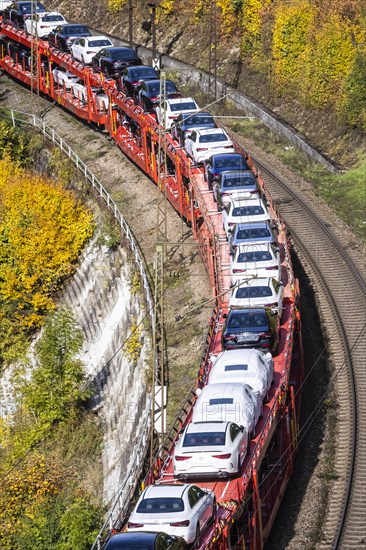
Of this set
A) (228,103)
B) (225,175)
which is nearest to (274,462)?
(225,175)

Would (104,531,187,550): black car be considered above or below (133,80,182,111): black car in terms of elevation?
below

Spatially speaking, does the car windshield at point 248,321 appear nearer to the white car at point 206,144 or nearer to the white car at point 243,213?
the white car at point 243,213

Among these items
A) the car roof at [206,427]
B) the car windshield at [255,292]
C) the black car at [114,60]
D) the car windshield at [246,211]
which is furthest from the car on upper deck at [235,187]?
the car roof at [206,427]

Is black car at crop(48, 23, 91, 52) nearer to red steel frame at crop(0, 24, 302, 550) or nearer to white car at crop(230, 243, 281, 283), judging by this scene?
red steel frame at crop(0, 24, 302, 550)

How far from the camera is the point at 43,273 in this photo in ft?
181

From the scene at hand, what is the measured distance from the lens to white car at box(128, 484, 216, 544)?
27391 millimetres

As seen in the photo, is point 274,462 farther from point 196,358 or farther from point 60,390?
point 60,390

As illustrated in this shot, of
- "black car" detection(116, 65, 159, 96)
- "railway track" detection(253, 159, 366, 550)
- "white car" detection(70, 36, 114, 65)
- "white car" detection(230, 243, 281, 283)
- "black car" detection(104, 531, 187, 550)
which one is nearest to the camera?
"black car" detection(104, 531, 187, 550)

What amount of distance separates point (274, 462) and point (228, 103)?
116 ft

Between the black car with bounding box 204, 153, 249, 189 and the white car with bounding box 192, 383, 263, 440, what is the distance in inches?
640

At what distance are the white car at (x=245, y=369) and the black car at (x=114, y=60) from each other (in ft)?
94.4

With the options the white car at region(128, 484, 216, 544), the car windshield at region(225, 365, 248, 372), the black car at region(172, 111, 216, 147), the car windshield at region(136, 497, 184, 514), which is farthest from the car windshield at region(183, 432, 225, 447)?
the black car at region(172, 111, 216, 147)

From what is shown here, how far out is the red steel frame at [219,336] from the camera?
3000cm

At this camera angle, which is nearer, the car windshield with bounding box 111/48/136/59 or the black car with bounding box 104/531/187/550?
the black car with bounding box 104/531/187/550
